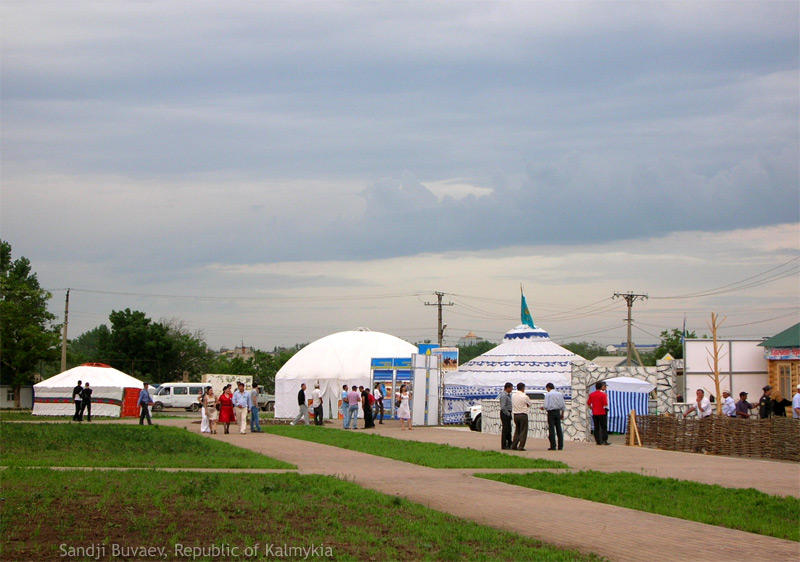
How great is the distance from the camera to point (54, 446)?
19.4m

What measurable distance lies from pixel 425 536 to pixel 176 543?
2.50 metres

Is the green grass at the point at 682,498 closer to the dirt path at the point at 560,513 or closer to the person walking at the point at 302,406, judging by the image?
the dirt path at the point at 560,513

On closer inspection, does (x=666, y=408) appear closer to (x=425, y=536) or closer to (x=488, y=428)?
(x=488, y=428)

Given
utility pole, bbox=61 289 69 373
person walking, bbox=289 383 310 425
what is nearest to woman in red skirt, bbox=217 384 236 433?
person walking, bbox=289 383 310 425

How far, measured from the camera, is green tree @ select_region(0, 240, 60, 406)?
190 ft

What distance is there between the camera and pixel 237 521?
9852 millimetres

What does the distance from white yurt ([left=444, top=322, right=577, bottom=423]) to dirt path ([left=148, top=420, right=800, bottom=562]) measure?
60.3 ft

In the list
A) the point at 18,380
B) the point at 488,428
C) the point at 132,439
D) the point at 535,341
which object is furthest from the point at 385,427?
the point at 18,380

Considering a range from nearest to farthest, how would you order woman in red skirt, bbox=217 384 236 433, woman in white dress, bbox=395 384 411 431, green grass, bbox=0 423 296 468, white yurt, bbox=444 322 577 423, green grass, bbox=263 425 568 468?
1. green grass, bbox=0 423 296 468
2. green grass, bbox=263 425 568 468
3. woman in red skirt, bbox=217 384 236 433
4. woman in white dress, bbox=395 384 411 431
5. white yurt, bbox=444 322 577 423

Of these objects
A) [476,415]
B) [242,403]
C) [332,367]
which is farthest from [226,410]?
[332,367]

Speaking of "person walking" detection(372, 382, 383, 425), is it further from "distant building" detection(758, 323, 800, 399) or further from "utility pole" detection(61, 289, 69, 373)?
"utility pole" detection(61, 289, 69, 373)

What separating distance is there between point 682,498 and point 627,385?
57.8 feet

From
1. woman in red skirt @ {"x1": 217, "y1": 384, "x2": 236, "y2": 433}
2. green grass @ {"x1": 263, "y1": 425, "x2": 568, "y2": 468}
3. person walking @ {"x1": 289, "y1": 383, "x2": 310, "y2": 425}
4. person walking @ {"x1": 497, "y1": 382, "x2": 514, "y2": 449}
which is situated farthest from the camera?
person walking @ {"x1": 289, "y1": 383, "x2": 310, "y2": 425}

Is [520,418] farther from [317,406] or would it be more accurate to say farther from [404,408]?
[317,406]
